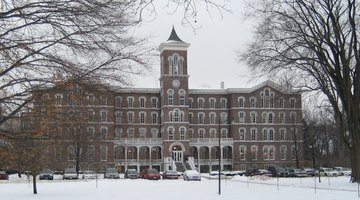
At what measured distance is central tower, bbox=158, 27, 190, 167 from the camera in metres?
83.2

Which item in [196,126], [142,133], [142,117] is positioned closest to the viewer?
[142,133]

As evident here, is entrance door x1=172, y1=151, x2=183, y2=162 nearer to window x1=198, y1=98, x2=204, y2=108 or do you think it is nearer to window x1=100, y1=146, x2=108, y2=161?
A: window x1=198, y1=98, x2=204, y2=108

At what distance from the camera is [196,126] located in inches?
3543

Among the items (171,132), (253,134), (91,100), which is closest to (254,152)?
(253,134)

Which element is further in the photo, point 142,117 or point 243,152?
point 142,117

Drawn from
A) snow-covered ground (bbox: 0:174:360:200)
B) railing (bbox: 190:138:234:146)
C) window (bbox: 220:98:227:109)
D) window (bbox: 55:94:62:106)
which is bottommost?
snow-covered ground (bbox: 0:174:360:200)

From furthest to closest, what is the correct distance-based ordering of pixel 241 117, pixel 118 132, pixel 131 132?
1. pixel 241 117
2. pixel 131 132
3. pixel 118 132

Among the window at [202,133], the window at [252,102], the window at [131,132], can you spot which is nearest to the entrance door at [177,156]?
the window at [202,133]

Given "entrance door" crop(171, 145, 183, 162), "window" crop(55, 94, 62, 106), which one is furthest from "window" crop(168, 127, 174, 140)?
"window" crop(55, 94, 62, 106)

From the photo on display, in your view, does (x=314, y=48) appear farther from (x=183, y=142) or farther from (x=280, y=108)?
(x=280, y=108)

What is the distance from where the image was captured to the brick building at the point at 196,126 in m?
83.4

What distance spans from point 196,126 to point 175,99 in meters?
8.41

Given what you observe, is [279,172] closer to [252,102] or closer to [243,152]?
[243,152]

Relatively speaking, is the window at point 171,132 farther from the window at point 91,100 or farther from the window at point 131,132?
the window at point 91,100
